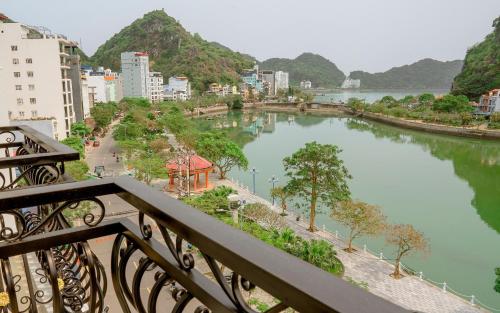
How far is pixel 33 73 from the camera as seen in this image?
60.0ft

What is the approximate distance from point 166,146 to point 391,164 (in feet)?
38.8

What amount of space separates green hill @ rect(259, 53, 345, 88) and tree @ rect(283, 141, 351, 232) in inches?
4450

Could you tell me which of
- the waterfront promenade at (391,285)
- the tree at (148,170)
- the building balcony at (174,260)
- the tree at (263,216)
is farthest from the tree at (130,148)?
the building balcony at (174,260)

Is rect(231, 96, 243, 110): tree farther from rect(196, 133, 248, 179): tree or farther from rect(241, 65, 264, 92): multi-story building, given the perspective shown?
rect(196, 133, 248, 179): tree

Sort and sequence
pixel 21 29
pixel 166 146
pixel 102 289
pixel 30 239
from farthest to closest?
pixel 166 146, pixel 21 29, pixel 102 289, pixel 30 239

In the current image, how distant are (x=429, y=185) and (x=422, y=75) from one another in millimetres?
120215

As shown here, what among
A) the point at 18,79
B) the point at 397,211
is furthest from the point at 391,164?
the point at 18,79

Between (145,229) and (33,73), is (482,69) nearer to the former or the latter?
(33,73)

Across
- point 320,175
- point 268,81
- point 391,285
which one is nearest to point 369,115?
point 268,81

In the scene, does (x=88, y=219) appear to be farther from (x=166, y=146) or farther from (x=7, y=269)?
(x=166, y=146)

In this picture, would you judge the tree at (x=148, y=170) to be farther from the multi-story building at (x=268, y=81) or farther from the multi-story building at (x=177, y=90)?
the multi-story building at (x=268, y=81)

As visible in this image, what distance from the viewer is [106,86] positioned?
43.1m

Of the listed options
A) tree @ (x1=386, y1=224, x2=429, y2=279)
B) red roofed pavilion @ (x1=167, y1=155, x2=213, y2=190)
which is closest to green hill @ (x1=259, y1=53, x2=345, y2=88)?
red roofed pavilion @ (x1=167, y1=155, x2=213, y2=190)

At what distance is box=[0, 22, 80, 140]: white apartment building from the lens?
693 inches
